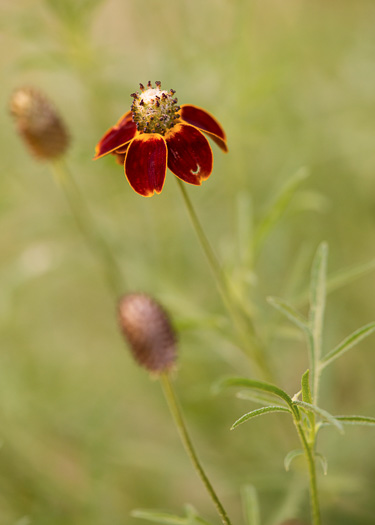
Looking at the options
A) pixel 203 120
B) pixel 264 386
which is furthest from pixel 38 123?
pixel 264 386

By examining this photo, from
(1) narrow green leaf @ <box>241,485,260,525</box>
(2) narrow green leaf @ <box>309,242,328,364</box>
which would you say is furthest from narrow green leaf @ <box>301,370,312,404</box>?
(1) narrow green leaf @ <box>241,485,260,525</box>

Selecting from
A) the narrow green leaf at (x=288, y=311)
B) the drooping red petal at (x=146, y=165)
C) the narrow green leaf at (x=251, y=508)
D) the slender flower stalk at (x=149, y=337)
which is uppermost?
the drooping red petal at (x=146, y=165)

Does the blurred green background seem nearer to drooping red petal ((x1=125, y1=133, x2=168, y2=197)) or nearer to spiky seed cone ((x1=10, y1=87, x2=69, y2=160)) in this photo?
spiky seed cone ((x1=10, y1=87, x2=69, y2=160))

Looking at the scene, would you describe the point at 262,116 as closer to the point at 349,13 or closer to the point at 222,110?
the point at 222,110

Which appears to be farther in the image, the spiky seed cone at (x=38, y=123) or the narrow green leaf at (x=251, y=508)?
the spiky seed cone at (x=38, y=123)

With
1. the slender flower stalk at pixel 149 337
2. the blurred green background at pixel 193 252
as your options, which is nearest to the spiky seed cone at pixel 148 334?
the slender flower stalk at pixel 149 337

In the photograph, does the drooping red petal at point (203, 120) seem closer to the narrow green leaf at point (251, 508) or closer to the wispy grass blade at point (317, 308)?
the wispy grass blade at point (317, 308)

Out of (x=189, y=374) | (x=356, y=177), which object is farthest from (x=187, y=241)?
(x=356, y=177)
